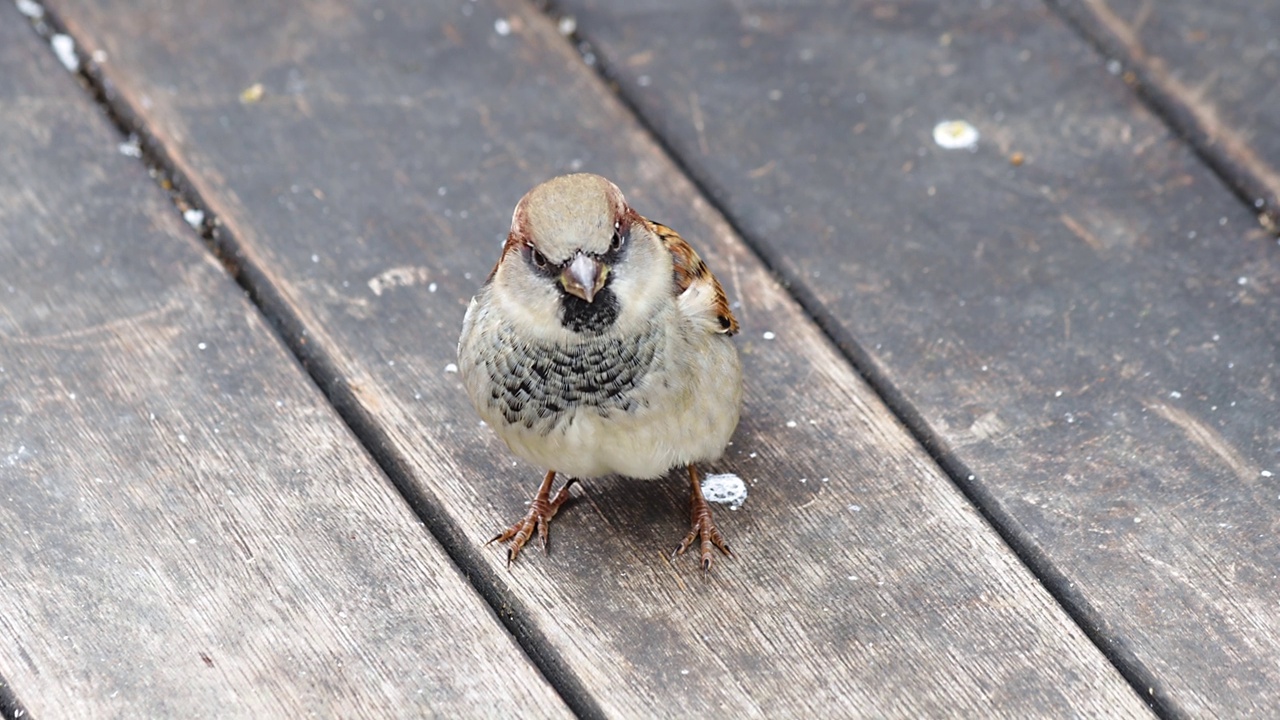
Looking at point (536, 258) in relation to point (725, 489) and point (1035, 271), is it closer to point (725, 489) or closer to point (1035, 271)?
point (725, 489)

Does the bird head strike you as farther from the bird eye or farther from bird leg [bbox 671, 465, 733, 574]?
bird leg [bbox 671, 465, 733, 574]

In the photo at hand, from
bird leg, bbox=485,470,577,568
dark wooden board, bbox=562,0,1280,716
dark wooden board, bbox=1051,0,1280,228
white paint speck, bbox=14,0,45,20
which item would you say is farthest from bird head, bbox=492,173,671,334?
white paint speck, bbox=14,0,45,20

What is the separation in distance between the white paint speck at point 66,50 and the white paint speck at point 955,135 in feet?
5.37

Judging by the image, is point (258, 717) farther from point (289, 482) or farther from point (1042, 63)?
point (1042, 63)

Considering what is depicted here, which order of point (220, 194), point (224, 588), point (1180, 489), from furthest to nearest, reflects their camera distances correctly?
1. point (220, 194)
2. point (1180, 489)
3. point (224, 588)

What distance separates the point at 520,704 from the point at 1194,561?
0.97m

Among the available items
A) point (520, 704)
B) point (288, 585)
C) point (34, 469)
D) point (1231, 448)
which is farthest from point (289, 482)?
point (1231, 448)

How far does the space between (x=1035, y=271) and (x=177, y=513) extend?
4.79 feet

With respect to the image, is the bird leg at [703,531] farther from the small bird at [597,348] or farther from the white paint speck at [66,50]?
the white paint speck at [66,50]

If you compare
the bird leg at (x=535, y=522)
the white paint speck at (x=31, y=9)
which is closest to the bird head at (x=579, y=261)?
the bird leg at (x=535, y=522)

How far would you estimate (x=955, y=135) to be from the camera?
2.94 metres

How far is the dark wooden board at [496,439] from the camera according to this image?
211cm

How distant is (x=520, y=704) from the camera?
2045 millimetres

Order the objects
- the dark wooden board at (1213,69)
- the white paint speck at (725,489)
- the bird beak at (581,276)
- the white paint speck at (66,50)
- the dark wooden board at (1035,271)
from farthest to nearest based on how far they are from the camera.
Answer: the white paint speck at (66,50), the dark wooden board at (1213,69), the white paint speck at (725,489), the dark wooden board at (1035,271), the bird beak at (581,276)
